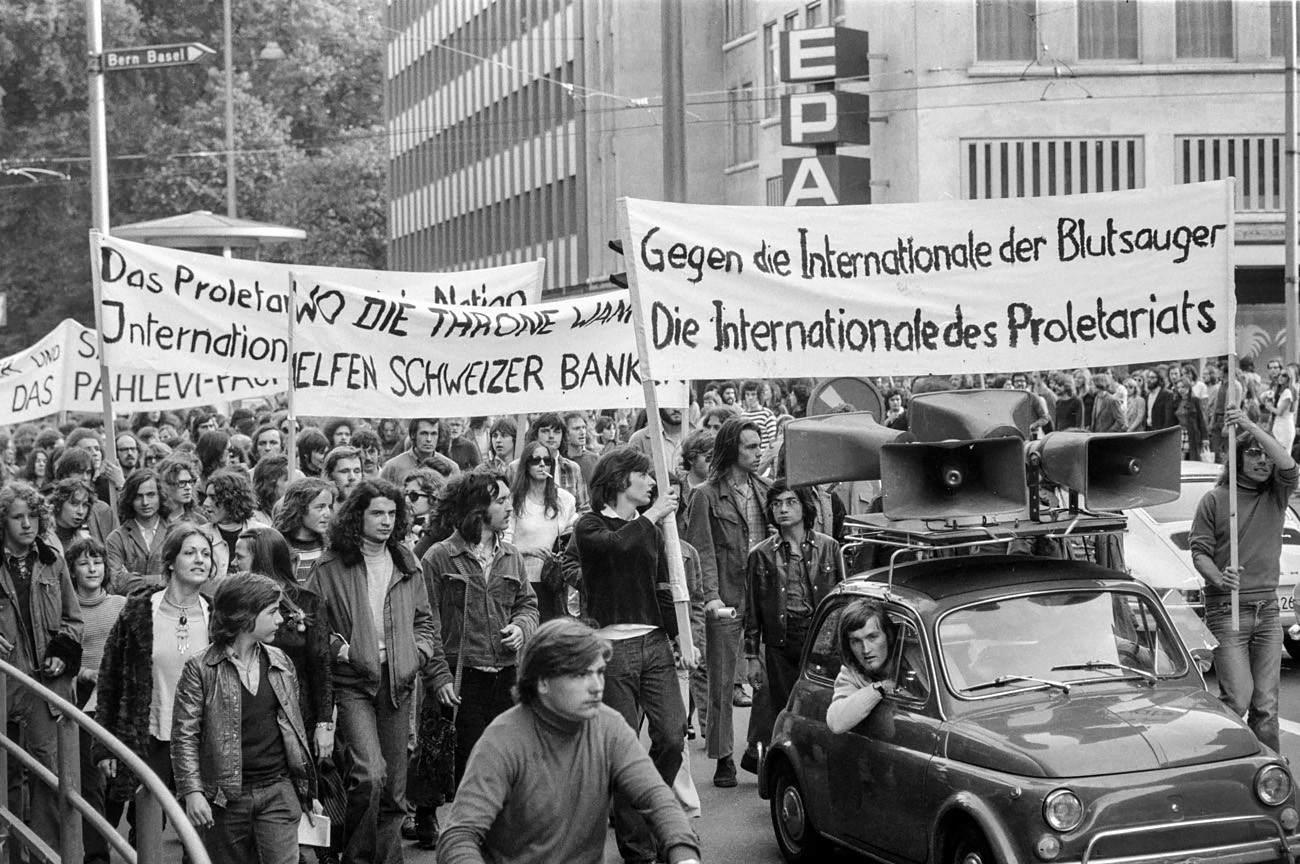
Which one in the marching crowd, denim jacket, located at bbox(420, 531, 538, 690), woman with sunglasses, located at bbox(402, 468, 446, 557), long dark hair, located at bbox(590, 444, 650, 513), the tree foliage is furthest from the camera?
the tree foliage

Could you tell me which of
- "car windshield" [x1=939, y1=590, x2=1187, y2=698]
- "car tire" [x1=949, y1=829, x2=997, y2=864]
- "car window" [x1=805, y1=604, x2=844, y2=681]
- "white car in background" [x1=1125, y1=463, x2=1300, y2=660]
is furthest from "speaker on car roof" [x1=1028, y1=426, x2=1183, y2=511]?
"white car in background" [x1=1125, y1=463, x2=1300, y2=660]

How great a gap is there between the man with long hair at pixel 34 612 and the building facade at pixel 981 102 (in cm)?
3338

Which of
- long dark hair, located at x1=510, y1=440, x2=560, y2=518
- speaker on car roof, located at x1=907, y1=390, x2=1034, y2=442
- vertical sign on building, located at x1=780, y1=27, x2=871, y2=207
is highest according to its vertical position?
vertical sign on building, located at x1=780, y1=27, x2=871, y2=207

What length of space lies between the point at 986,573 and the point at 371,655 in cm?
248

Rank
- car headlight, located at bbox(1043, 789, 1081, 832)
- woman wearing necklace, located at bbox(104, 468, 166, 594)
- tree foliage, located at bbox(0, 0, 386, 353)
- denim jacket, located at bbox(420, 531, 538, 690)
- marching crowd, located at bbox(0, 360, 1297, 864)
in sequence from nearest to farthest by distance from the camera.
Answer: marching crowd, located at bbox(0, 360, 1297, 864) < car headlight, located at bbox(1043, 789, 1081, 832) < denim jacket, located at bbox(420, 531, 538, 690) < woman wearing necklace, located at bbox(104, 468, 166, 594) < tree foliage, located at bbox(0, 0, 386, 353)

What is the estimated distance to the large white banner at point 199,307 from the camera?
12.2 metres

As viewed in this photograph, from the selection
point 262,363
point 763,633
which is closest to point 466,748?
point 763,633

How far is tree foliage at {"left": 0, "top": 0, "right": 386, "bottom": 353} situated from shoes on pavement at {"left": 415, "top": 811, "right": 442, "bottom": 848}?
46118 mm

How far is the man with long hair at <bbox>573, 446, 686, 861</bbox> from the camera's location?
8438mm

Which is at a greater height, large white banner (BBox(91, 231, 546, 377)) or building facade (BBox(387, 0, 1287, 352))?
building facade (BBox(387, 0, 1287, 352))

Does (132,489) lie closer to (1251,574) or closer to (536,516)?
(536,516)

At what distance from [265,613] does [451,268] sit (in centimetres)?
6217

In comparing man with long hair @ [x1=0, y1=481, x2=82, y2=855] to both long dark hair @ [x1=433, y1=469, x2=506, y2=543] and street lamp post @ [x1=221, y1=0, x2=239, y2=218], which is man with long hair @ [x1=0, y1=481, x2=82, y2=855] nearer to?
long dark hair @ [x1=433, y1=469, x2=506, y2=543]

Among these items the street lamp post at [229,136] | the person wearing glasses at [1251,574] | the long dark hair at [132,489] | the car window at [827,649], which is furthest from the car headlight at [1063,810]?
the street lamp post at [229,136]
